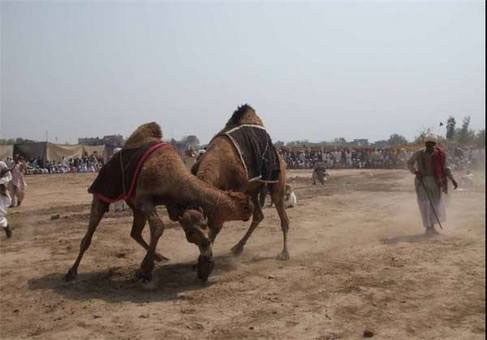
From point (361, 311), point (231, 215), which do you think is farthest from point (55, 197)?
point (361, 311)

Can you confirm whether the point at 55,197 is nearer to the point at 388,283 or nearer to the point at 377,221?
the point at 377,221

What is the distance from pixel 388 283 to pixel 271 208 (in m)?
7.98

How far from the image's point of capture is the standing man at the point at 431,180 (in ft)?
32.5

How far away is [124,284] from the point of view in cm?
667

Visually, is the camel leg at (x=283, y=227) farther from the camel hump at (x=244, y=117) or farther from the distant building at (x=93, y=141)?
the distant building at (x=93, y=141)

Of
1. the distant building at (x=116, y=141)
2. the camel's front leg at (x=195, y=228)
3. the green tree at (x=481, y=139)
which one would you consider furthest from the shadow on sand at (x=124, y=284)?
the distant building at (x=116, y=141)

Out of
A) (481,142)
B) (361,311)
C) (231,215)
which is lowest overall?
(361,311)

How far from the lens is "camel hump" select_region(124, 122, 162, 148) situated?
7.16 m

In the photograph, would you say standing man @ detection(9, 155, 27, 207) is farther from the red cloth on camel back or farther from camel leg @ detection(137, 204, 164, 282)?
the red cloth on camel back

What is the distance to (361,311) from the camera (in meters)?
5.37

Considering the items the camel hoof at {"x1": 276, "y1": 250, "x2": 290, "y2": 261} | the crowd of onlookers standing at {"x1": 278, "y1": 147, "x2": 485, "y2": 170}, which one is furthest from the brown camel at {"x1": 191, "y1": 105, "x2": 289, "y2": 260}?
the crowd of onlookers standing at {"x1": 278, "y1": 147, "x2": 485, "y2": 170}

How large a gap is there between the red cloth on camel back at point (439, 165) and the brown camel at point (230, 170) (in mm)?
3307

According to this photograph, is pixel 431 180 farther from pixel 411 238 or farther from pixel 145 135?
pixel 145 135

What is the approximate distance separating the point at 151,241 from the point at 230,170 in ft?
5.24
